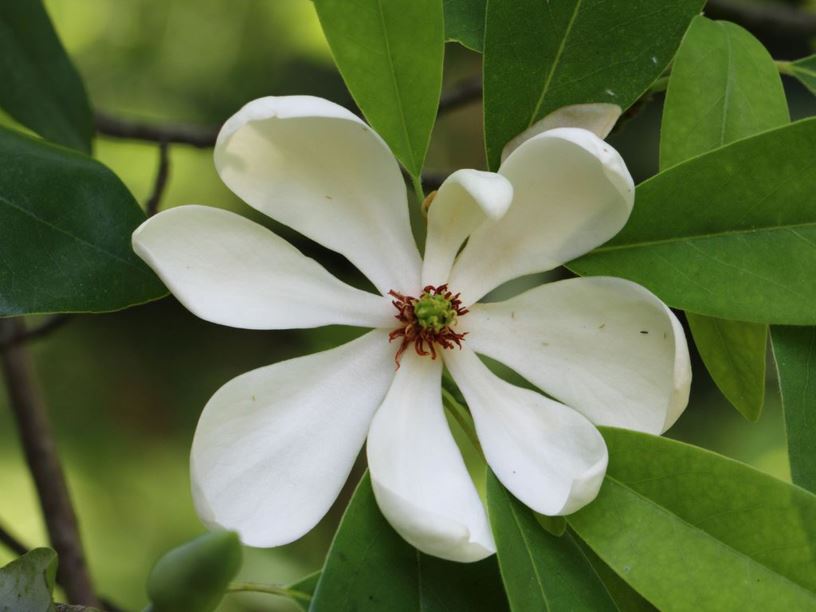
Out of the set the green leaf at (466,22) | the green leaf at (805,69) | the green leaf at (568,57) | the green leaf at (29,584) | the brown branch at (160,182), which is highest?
the green leaf at (466,22)

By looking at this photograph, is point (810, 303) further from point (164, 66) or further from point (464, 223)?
point (164, 66)

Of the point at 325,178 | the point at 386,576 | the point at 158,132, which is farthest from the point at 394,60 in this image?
the point at 158,132

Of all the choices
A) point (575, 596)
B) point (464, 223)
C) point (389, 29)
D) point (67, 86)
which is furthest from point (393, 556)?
point (67, 86)

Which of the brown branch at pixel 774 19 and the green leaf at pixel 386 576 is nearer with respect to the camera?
the green leaf at pixel 386 576

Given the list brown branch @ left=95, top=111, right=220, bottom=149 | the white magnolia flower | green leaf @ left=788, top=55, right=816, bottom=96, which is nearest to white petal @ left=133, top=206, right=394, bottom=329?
the white magnolia flower

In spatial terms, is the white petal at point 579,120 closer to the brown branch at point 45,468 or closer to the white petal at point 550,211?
the white petal at point 550,211

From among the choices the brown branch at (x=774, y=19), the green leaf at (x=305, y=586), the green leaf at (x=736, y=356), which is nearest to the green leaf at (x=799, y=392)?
the green leaf at (x=736, y=356)

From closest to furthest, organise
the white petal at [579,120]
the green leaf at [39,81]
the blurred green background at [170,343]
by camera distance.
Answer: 1. the white petal at [579,120]
2. the green leaf at [39,81]
3. the blurred green background at [170,343]
